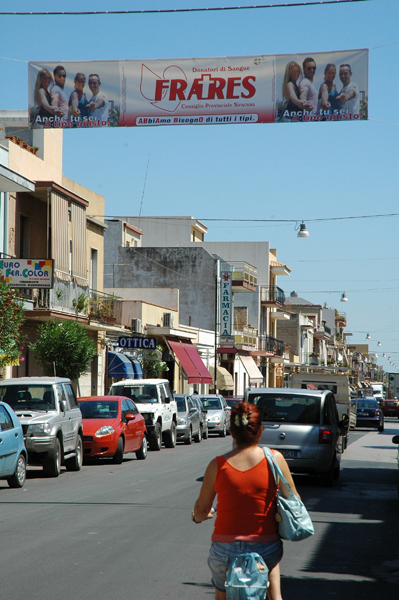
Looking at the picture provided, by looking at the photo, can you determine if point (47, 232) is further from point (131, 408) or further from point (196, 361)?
point (196, 361)

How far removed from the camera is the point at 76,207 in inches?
1184

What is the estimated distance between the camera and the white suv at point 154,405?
2395 cm

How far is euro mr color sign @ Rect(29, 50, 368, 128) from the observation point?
12.7 meters

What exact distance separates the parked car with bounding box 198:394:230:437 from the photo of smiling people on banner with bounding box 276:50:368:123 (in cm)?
2191

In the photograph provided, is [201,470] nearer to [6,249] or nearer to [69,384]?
[69,384]

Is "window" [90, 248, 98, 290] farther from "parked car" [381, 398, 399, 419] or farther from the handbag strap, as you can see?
"parked car" [381, 398, 399, 419]

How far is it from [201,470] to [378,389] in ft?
273

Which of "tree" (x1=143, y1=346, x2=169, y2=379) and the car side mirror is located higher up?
"tree" (x1=143, y1=346, x2=169, y2=379)

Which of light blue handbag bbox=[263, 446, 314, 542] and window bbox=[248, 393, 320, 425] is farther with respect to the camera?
window bbox=[248, 393, 320, 425]

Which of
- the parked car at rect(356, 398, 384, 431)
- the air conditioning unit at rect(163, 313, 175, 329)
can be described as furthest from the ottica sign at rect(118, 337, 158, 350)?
the parked car at rect(356, 398, 384, 431)

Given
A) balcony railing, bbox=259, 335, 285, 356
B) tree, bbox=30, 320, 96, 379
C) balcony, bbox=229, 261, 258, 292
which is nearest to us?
tree, bbox=30, 320, 96, 379

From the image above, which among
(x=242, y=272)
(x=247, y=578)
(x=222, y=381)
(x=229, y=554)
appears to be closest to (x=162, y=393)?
(x=229, y=554)

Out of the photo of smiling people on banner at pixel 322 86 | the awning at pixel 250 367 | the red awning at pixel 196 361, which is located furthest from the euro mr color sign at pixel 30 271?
the awning at pixel 250 367

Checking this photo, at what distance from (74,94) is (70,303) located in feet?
50.3
